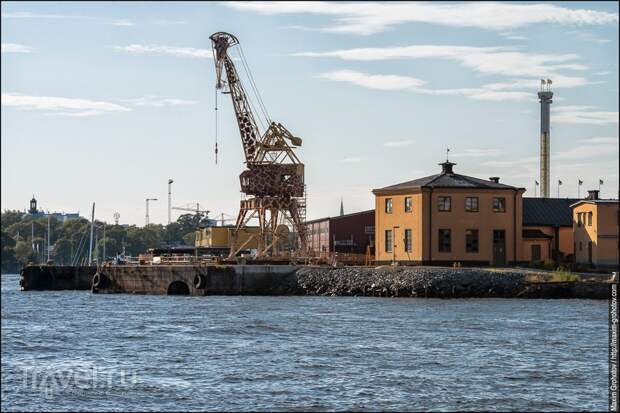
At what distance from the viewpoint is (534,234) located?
263 feet

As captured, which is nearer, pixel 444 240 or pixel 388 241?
pixel 444 240


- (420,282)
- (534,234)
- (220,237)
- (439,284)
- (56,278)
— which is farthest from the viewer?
(220,237)

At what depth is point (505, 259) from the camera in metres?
76.8

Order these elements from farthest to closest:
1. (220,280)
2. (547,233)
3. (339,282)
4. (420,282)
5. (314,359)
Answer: (547,233), (220,280), (339,282), (420,282), (314,359)

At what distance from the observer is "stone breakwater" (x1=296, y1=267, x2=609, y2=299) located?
63.2 meters

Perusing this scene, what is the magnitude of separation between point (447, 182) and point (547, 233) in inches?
380

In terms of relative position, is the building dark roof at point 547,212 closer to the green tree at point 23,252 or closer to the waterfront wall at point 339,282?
the waterfront wall at point 339,282

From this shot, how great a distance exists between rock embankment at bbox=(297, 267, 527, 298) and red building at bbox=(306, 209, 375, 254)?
63.0ft

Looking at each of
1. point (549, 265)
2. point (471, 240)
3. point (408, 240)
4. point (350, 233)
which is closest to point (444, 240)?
point (471, 240)

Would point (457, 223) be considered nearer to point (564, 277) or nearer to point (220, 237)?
point (564, 277)

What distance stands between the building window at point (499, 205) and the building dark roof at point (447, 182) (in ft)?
2.93

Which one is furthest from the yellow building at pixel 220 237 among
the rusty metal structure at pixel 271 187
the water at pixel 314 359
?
the water at pixel 314 359

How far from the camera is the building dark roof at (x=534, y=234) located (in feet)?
262

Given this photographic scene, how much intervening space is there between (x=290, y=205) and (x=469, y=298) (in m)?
30.0
